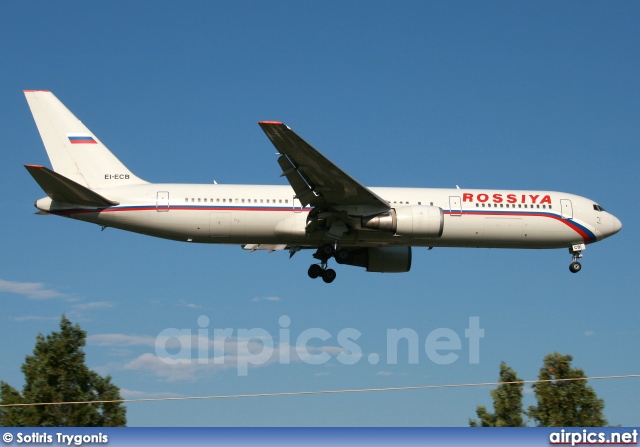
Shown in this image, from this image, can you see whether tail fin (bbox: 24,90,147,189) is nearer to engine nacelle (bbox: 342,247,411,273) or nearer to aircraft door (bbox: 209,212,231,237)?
aircraft door (bbox: 209,212,231,237)

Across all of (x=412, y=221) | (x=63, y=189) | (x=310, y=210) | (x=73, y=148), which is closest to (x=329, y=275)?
(x=310, y=210)

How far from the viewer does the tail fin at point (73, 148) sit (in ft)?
106

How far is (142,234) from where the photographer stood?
31.4m

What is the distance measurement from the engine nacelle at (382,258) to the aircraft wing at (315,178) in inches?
145

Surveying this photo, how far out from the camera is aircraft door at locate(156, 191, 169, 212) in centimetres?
3066

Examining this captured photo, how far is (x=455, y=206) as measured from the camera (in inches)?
1272

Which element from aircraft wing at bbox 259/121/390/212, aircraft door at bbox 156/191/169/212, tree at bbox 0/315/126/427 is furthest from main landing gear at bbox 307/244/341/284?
tree at bbox 0/315/126/427

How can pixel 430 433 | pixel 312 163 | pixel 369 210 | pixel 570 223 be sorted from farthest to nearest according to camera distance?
1. pixel 570 223
2. pixel 369 210
3. pixel 312 163
4. pixel 430 433

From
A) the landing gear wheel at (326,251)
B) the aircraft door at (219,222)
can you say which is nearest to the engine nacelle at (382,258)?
the landing gear wheel at (326,251)

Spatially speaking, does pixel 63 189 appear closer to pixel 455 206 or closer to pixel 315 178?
pixel 315 178

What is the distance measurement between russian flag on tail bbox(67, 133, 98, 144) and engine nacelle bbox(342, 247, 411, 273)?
10.7 metres

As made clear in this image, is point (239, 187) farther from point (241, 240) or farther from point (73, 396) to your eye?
point (73, 396)

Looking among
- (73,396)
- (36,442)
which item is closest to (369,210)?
(73,396)

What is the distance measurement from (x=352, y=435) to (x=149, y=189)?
16.7m
